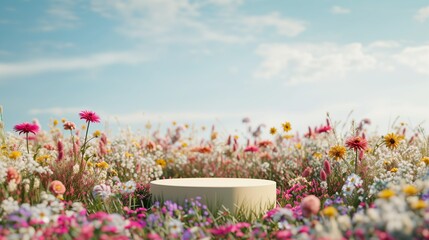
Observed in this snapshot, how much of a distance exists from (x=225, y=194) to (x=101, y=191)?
4.82 feet

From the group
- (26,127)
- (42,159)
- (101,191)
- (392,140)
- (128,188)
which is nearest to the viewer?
(101,191)

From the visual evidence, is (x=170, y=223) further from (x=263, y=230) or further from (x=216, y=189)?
(x=216, y=189)

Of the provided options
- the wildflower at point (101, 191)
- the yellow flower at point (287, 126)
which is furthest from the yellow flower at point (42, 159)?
the yellow flower at point (287, 126)

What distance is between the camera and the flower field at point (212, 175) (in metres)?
3.52

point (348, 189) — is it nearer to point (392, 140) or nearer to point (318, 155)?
point (392, 140)

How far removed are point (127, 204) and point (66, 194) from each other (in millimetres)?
747

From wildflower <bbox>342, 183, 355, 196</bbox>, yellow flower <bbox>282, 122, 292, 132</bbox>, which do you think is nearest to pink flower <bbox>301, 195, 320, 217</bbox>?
wildflower <bbox>342, 183, 355, 196</bbox>

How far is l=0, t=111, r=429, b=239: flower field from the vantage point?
3.52 m

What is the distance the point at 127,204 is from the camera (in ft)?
20.2

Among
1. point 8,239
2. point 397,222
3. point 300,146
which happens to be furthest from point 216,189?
point 300,146

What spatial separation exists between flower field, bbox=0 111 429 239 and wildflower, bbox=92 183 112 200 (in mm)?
16

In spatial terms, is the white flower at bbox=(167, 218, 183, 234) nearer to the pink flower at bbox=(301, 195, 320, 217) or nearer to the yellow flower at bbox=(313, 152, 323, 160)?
the pink flower at bbox=(301, 195, 320, 217)

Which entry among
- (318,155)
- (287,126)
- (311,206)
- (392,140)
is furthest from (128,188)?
(287,126)

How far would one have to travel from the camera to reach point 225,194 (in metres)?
5.62
